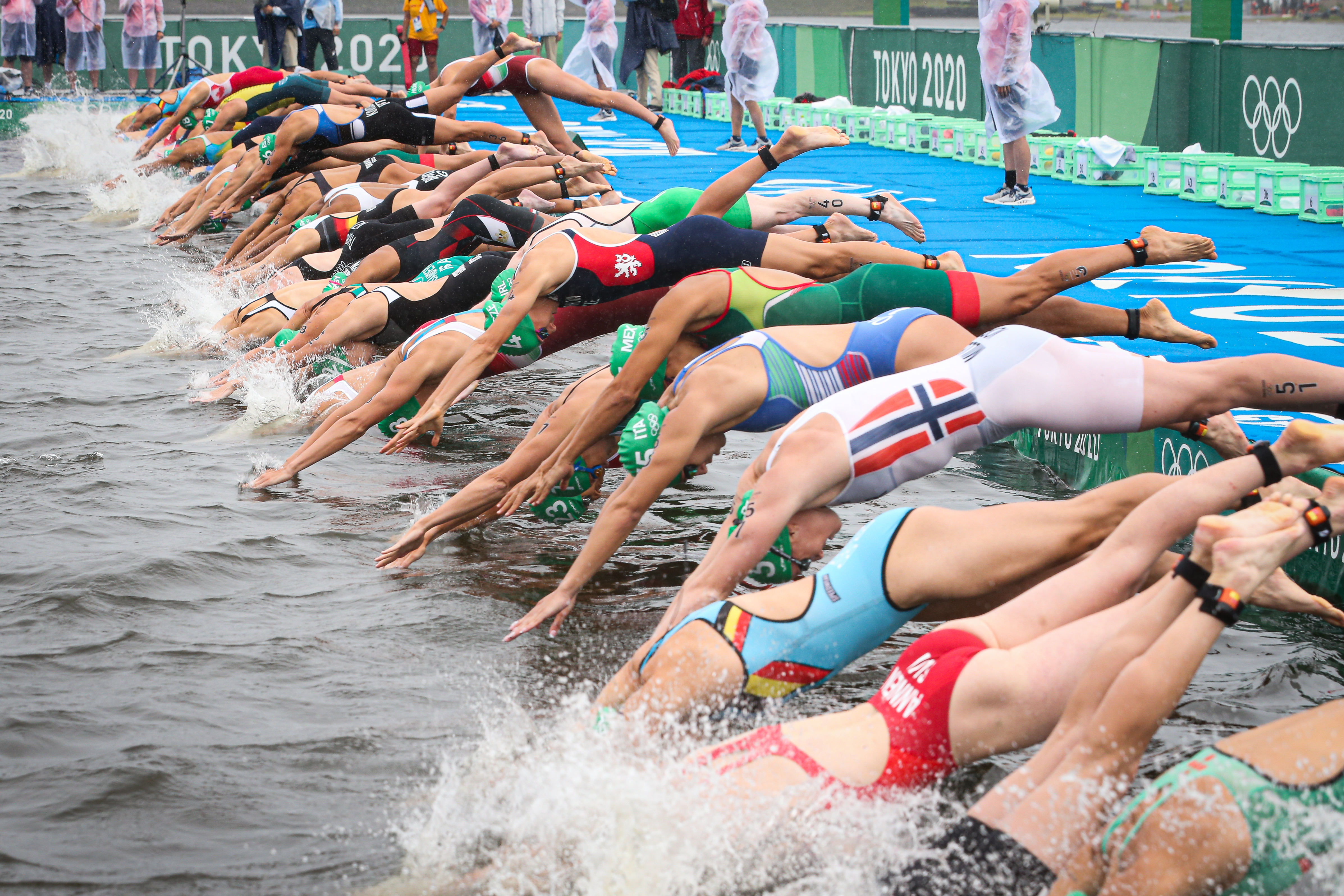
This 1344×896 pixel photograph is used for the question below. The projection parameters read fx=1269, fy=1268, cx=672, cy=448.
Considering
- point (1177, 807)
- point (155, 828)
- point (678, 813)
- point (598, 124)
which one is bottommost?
point (155, 828)

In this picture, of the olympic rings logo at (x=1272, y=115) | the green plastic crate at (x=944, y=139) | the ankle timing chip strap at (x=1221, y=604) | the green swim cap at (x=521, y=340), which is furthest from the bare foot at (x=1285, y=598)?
the green plastic crate at (x=944, y=139)

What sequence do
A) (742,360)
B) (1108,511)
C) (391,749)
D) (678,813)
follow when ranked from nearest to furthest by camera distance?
(678,813)
(1108,511)
(391,749)
(742,360)

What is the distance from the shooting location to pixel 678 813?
9.69 feet

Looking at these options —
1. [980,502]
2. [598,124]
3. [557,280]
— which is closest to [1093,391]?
[980,502]

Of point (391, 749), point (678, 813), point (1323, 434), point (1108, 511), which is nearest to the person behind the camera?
point (1323, 434)

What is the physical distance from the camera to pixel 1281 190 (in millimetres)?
9367

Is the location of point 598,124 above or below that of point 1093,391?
above

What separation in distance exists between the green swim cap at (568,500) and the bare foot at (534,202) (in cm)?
385

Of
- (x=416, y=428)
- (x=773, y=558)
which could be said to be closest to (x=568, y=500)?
(x=416, y=428)

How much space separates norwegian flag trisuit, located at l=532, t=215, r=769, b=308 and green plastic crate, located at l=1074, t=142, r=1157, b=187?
6.56 m

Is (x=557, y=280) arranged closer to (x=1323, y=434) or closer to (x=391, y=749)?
(x=391, y=749)

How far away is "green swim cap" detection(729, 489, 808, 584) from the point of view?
376cm

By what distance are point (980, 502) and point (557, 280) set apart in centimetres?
215

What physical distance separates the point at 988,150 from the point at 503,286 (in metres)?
8.46
